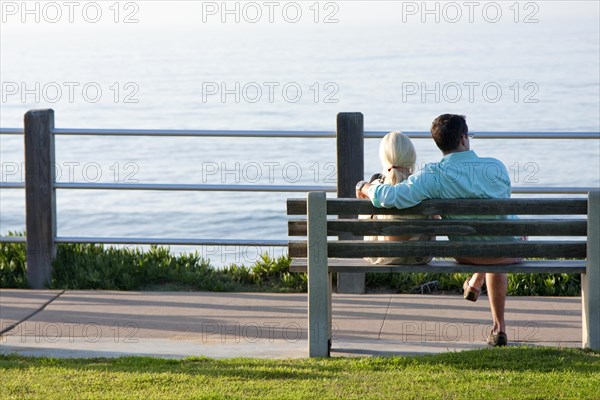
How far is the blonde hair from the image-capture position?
6605mm

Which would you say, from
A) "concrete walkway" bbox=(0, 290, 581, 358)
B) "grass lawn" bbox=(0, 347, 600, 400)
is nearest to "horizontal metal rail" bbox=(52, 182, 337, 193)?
"concrete walkway" bbox=(0, 290, 581, 358)

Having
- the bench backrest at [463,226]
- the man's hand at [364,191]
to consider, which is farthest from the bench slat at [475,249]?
the man's hand at [364,191]

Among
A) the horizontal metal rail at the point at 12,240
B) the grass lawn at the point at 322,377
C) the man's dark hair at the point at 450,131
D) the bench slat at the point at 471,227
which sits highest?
the man's dark hair at the point at 450,131

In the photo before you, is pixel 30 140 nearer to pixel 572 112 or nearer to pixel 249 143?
pixel 249 143

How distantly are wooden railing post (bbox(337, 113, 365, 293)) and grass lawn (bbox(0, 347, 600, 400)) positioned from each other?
2070mm

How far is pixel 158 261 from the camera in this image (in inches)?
360

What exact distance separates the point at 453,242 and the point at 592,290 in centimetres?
79

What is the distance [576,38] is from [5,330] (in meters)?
54.0

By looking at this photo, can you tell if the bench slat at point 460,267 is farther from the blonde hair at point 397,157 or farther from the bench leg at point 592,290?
the blonde hair at point 397,157

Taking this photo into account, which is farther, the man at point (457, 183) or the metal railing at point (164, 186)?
the metal railing at point (164, 186)

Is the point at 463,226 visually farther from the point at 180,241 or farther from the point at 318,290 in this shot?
the point at 180,241

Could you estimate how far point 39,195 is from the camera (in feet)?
28.5

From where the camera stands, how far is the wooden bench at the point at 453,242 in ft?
20.3

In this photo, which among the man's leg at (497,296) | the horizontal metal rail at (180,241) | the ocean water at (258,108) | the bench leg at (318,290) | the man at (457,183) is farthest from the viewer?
the ocean water at (258,108)
